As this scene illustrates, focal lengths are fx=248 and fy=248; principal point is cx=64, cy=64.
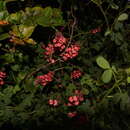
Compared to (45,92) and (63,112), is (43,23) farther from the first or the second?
(63,112)

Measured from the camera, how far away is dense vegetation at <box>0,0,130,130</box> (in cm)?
131

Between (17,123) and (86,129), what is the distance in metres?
0.36

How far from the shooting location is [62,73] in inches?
65.2

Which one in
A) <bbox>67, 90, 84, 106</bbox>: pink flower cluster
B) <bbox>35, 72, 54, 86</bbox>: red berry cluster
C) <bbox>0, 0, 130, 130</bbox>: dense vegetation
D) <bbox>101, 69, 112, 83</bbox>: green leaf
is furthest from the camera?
<bbox>35, 72, 54, 86</bbox>: red berry cluster

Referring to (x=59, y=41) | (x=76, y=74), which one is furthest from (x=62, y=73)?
(x=59, y=41)

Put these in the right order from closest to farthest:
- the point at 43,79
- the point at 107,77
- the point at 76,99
Result: the point at 107,77 → the point at 76,99 → the point at 43,79

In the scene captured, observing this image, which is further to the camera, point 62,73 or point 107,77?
point 62,73

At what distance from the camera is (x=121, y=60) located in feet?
5.60

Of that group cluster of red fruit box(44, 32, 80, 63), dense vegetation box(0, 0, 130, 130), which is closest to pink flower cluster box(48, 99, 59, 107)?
dense vegetation box(0, 0, 130, 130)

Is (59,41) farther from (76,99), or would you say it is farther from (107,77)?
(107,77)

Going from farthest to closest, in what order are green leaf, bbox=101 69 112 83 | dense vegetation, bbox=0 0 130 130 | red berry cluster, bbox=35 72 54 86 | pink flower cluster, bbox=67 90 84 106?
red berry cluster, bbox=35 72 54 86
pink flower cluster, bbox=67 90 84 106
dense vegetation, bbox=0 0 130 130
green leaf, bbox=101 69 112 83

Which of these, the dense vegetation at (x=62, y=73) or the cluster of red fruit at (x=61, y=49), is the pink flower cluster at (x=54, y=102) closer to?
the dense vegetation at (x=62, y=73)

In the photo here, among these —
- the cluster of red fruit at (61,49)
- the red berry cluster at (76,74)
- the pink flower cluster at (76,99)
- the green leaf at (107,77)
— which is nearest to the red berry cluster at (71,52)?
the cluster of red fruit at (61,49)

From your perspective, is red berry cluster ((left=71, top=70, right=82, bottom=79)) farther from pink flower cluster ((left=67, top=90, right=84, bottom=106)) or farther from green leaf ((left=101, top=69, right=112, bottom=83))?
green leaf ((left=101, top=69, right=112, bottom=83))
